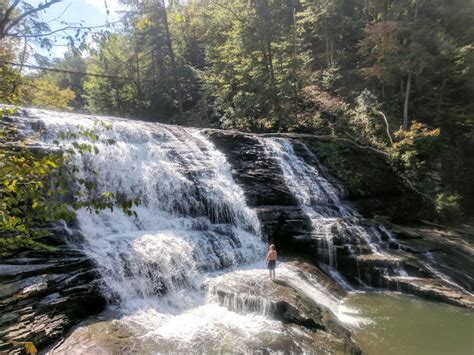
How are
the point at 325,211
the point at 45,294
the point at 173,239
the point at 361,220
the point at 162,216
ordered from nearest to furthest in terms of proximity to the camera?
the point at 45,294, the point at 173,239, the point at 162,216, the point at 361,220, the point at 325,211

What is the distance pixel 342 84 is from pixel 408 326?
1978cm

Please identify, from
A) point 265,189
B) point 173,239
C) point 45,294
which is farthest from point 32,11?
point 265,189

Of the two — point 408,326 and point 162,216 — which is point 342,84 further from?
point 408,326

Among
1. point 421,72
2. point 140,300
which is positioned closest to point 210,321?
point 140,300

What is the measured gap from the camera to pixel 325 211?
14492 millimetres

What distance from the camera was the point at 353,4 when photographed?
29109mm

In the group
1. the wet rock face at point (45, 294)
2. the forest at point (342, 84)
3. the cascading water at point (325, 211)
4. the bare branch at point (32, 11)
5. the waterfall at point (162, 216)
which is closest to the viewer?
the bare branch at point (32, 11)

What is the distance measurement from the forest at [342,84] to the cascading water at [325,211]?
16.3 feet

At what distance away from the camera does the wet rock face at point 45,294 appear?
6500 mm

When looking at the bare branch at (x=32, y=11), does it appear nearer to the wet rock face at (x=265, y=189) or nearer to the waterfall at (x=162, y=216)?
the waterfall at (x=162, y=216)

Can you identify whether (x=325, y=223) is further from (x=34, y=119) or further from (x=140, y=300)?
(x=34, y=119)

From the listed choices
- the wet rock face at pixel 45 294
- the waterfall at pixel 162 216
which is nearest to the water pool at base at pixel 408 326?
the waterfall at pixel 162 216

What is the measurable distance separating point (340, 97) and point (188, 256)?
1840 cm

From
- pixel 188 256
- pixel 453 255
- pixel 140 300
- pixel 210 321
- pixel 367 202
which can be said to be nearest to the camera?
pixel 210 321
